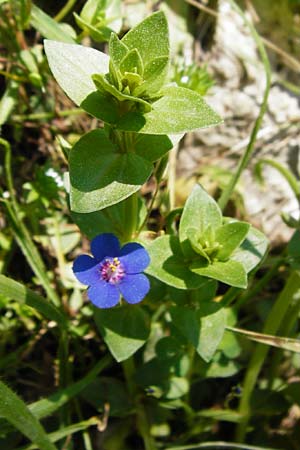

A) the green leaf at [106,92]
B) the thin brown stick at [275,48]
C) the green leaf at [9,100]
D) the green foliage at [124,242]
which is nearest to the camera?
the green leaf at [106,92]

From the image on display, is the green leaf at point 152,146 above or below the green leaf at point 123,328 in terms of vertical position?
above

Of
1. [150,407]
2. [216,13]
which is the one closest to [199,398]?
[150,407]

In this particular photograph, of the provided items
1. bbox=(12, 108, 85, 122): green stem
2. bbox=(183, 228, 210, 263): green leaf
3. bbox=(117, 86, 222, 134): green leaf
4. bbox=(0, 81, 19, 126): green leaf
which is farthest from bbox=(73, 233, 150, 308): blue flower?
bbox=(12, 108, 85, 122): green stem

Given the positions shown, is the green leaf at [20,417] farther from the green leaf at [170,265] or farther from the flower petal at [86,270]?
the green leaf at [170,265]

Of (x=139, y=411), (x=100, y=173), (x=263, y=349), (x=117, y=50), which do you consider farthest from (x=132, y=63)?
(x=139, y=411)

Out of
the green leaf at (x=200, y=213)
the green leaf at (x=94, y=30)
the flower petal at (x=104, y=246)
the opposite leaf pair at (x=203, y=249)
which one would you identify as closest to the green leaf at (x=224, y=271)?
the opposite leaf pair at (x=203, y=249)

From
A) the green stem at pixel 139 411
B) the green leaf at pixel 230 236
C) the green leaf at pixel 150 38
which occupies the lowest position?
the green stem at pixel 139 411

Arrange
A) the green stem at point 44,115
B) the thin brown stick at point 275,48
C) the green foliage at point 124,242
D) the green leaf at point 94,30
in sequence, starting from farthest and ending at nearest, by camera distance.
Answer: the thin brown stick at point 275,48 < the green stem at point 44,115 < the green leaf at point 94,30 < the green foliage at point 124,242
